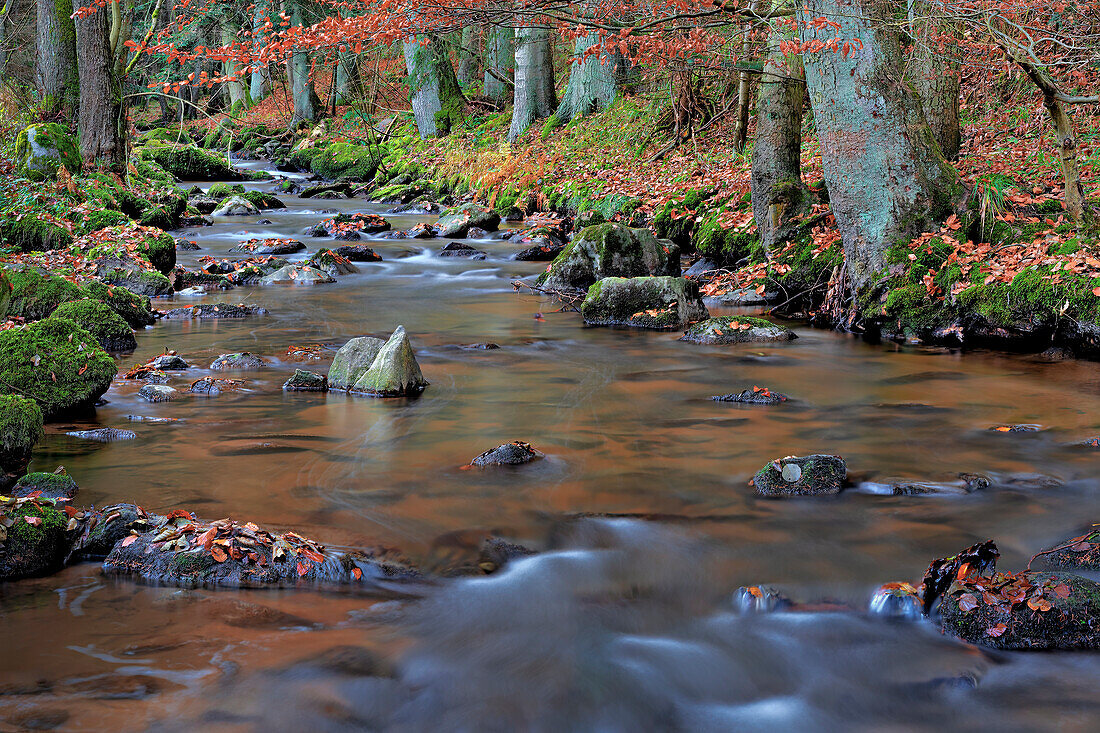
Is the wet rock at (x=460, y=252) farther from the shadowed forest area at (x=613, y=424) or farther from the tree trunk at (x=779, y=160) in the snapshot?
the tree trunk at (x=779, y=160)

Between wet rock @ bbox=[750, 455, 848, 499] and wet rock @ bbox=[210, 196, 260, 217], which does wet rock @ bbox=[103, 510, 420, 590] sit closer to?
wet rock @ bbox=[750, 455, 848, 499]

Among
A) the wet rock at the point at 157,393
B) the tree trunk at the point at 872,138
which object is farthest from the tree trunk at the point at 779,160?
the wet rock at the point at 157,393

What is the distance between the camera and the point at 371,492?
16.8ft

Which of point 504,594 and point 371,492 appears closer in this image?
point 504,594

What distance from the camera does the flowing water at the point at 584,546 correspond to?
3172 millimetres

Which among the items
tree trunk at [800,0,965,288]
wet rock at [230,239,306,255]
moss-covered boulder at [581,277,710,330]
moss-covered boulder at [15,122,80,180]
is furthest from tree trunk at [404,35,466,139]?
tree trunk at [800,0,965,288]

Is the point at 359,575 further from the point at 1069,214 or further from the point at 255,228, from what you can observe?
the point at 255,228

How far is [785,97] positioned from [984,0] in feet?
7.93

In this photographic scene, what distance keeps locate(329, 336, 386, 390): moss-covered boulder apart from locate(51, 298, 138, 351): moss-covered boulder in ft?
8.89

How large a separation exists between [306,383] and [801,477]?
13.9ft

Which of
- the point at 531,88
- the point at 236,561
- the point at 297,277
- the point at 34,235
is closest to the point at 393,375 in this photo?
the point at 236,561

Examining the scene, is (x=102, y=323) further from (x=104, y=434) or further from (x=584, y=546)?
(x=584, y=546)

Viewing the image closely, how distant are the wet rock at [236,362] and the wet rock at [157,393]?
88 centimetres

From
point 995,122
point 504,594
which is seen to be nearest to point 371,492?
point 504,594
